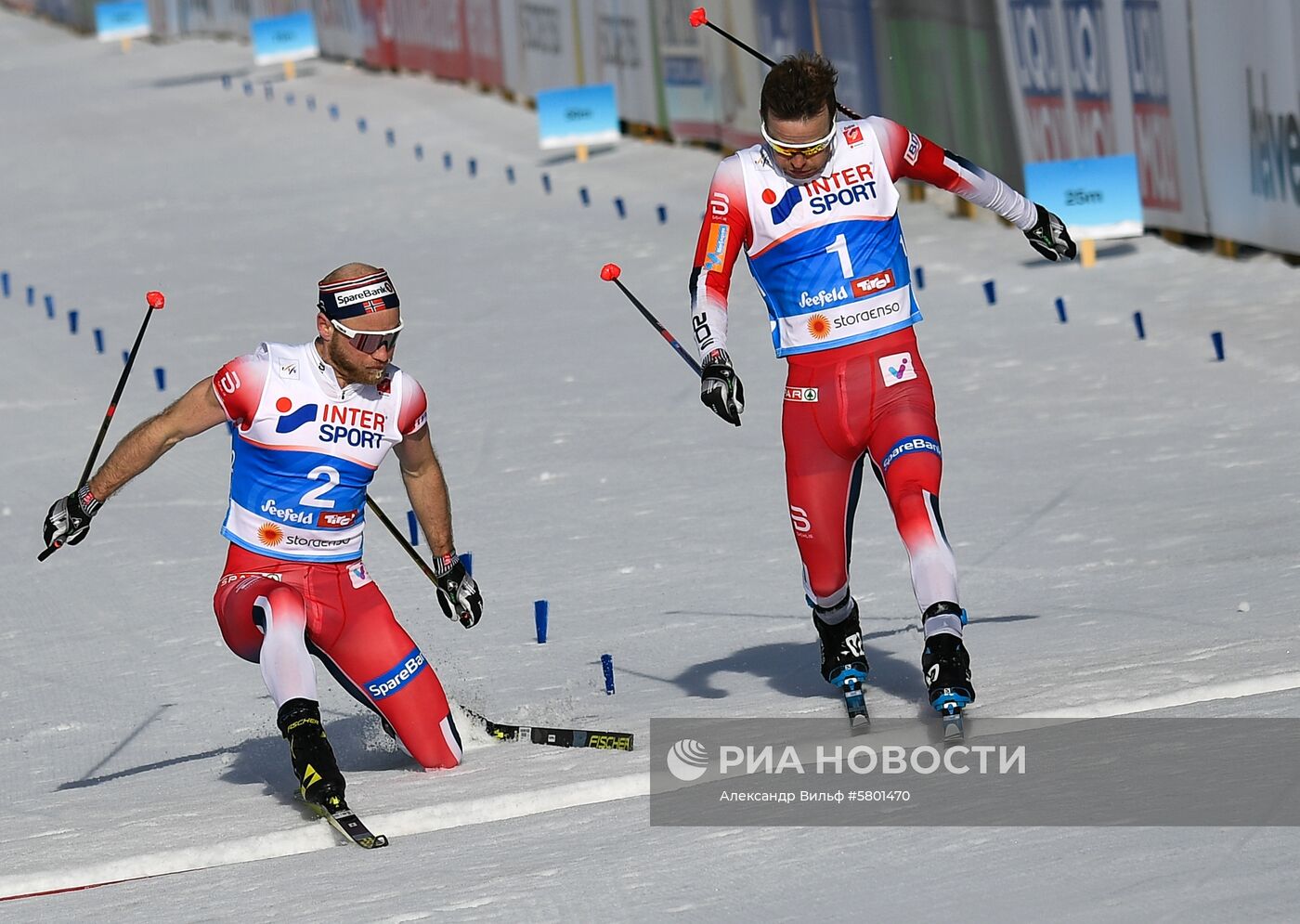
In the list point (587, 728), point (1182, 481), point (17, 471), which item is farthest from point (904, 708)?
point (17, 471)

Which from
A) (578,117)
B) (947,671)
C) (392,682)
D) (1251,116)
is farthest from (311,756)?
(578,117)

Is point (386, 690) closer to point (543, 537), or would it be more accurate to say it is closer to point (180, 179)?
point (543, 537)

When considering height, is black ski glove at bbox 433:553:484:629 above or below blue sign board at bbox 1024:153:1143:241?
above

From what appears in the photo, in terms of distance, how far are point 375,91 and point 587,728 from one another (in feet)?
76.6

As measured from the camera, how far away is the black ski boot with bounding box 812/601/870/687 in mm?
6520

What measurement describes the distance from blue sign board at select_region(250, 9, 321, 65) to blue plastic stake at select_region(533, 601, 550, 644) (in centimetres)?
2511

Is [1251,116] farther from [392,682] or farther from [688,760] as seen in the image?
[688,760]

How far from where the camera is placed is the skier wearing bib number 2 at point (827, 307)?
6316mm

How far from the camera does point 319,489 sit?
6.37 metres

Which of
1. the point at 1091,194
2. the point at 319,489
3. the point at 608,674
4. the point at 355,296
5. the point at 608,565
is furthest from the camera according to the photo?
the point at 1091,194

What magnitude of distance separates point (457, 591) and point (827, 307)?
140cm

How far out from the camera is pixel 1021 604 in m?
8.17

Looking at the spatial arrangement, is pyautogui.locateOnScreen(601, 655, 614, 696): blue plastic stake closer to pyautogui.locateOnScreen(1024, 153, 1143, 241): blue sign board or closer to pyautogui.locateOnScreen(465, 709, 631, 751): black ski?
pyautogui.locateOnScreen(465, 709, 631, 751): black ski

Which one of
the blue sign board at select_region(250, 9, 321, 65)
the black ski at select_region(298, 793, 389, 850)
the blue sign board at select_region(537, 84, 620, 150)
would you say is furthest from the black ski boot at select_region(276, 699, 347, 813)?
the blue sign board at select_region(250, 9, 321, 65)
